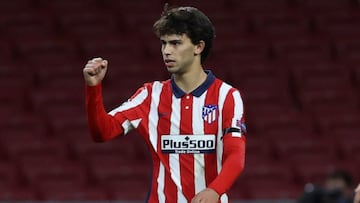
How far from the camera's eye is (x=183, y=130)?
17.3ft

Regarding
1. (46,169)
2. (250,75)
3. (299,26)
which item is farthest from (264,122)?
(46,169)

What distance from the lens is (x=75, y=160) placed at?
10516 millimetres

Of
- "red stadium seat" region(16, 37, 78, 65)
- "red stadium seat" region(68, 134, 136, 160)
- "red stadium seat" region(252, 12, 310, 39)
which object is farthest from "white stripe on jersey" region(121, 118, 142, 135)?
"red stadium seat" region(16, 37, 78, 65)

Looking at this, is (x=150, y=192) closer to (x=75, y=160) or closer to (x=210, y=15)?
(x=75, y=160)

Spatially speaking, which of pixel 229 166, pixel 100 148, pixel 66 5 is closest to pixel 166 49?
pixel 229 166

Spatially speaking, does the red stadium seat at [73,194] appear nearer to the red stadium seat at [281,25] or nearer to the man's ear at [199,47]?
the red stadium seat at [281,25]

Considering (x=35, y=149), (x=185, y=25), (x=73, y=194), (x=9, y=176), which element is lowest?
(x=73, y=194)

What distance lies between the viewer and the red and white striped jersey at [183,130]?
5.21m

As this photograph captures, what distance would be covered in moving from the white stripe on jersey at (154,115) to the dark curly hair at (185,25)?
0.30 meters

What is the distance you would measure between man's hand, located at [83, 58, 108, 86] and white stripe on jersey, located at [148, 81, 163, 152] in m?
0.41

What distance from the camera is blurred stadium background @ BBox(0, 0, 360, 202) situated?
10.1 m

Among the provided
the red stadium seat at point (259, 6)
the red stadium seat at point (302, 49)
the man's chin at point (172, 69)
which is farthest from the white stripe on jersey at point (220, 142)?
the red stadium seat at point (259, 6)

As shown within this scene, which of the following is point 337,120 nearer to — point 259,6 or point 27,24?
point 259,6

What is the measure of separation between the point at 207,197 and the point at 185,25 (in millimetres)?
821
